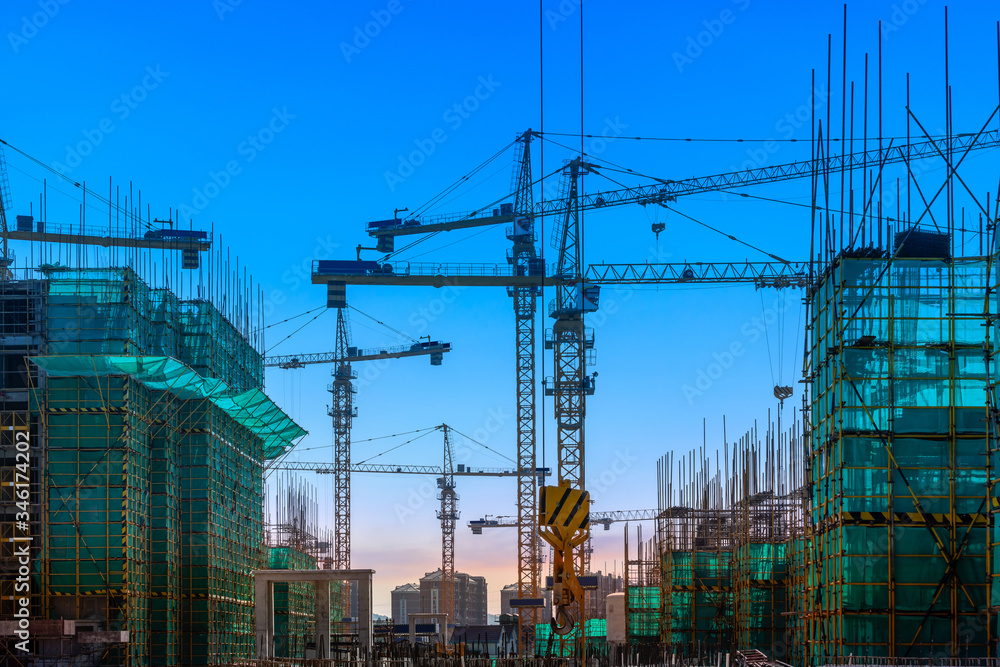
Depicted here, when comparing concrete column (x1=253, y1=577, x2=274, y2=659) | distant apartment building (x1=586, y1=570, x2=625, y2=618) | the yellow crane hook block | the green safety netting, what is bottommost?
distant apartment building (x1=586, y1=570, x2=625, y2=618)

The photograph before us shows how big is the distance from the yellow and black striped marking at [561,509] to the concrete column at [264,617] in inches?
791

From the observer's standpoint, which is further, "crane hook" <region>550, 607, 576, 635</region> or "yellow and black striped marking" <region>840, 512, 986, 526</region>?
"yellow and black striped marking" <region>840, 512, 986, 526</region>

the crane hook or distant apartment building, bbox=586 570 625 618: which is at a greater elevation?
the crane hook

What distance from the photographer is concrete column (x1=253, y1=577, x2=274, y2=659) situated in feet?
113

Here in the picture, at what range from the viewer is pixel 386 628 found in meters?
67.9

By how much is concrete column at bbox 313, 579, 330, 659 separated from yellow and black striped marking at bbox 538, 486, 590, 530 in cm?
2025

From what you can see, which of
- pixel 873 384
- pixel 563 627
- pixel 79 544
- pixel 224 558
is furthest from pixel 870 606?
pixel 224 558

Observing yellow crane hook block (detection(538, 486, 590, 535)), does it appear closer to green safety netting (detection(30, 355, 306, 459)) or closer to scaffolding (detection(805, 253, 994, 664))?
scaffolding (detection(805, 253, 994, 664))

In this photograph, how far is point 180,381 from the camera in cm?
3712

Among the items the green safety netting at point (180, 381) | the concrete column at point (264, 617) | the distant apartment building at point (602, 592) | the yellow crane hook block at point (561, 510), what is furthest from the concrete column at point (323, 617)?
the distant apartment building at point (602, 592)

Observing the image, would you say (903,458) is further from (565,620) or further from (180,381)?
(180,381)

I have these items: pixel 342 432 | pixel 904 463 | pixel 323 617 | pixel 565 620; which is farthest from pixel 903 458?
pixel 342 432

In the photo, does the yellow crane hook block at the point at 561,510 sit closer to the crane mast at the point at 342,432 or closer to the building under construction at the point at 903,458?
the building under construction at the point at 903,458

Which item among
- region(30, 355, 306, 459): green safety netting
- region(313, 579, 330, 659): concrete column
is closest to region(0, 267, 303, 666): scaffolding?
region(30, 355, 306, 459): green safety netting
